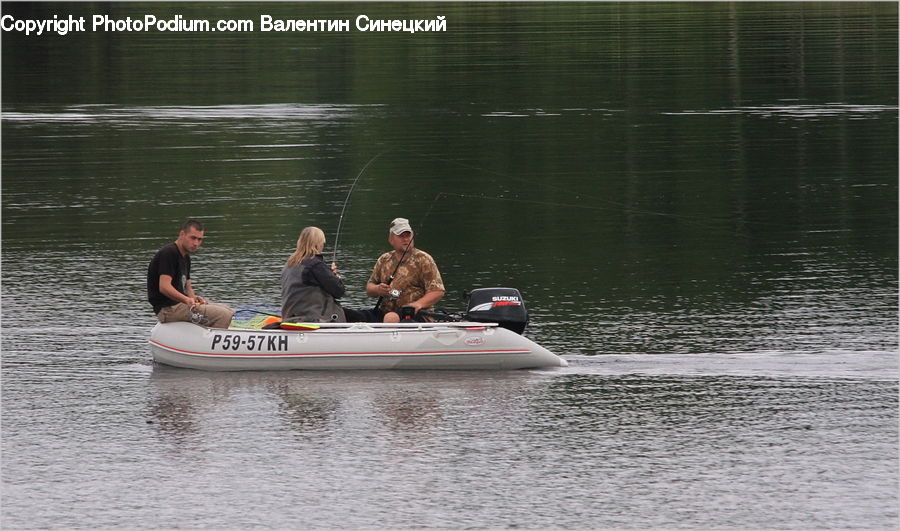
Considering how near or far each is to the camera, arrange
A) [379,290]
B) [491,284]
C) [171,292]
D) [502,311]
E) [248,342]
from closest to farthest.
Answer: [248,342] → [171,292] → [502,311] → [379,290] → [491,284]

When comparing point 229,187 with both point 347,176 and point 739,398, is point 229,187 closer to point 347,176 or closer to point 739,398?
point 347,176

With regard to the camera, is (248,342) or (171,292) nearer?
(248,342)

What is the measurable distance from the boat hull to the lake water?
0.16m

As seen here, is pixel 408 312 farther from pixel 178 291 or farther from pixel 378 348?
pixel 178 291

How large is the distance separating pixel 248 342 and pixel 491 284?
175 inches

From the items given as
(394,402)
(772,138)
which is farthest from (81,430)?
(772,138)

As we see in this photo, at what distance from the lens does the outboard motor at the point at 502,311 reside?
13.4 meters

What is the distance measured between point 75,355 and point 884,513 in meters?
7.73

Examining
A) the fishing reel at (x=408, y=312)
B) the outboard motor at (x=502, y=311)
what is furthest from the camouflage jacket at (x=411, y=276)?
the outboard motor at (x=502, y=311)

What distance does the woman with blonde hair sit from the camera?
13242 millimetres

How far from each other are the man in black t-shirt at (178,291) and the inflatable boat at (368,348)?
0.22m

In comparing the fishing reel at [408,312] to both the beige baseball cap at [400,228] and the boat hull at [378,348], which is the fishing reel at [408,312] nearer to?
the boat hull at [378,348]

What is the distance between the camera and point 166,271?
43.8 feet

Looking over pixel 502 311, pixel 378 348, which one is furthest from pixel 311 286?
pixel 502 311
